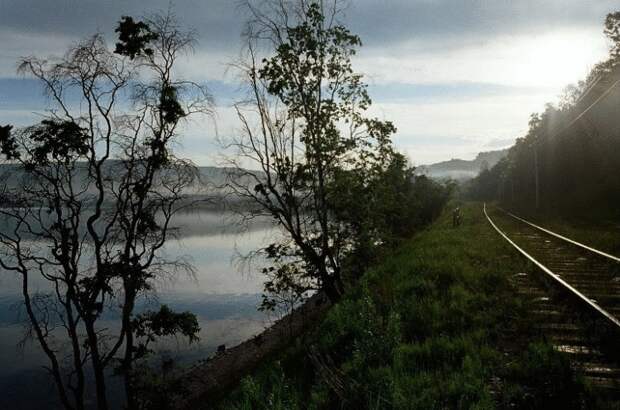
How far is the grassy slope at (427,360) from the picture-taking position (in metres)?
4.71

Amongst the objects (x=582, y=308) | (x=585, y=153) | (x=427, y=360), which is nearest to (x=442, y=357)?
(x=427, y=360)

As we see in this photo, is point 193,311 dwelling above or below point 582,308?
below

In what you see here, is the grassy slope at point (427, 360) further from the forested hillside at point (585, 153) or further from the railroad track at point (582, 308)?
the forested hillside at point (585, 153)

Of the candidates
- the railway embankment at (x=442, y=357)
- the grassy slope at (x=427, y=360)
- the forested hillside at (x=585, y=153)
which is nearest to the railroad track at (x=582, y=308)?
the railway embankment at (x=442, y=357)

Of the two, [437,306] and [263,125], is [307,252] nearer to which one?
[263,125]

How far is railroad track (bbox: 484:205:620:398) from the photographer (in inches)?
210

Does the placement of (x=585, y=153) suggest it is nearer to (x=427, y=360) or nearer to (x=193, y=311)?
(x=193, y=311)

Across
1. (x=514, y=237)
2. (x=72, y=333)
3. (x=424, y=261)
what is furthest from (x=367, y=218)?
(x=72, y=333)

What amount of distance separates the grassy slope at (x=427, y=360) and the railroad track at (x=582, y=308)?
0.97 feet

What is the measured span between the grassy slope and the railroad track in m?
0.30

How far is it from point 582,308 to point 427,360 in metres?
3.36

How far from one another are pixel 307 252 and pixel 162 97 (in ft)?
27.7

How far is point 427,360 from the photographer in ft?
19.8

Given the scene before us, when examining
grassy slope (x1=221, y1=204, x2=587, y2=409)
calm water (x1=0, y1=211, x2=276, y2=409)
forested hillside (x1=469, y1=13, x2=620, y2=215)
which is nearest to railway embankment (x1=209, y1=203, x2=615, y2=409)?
grassy slope (x1=221, y1=204, x2=587, y2=409)
